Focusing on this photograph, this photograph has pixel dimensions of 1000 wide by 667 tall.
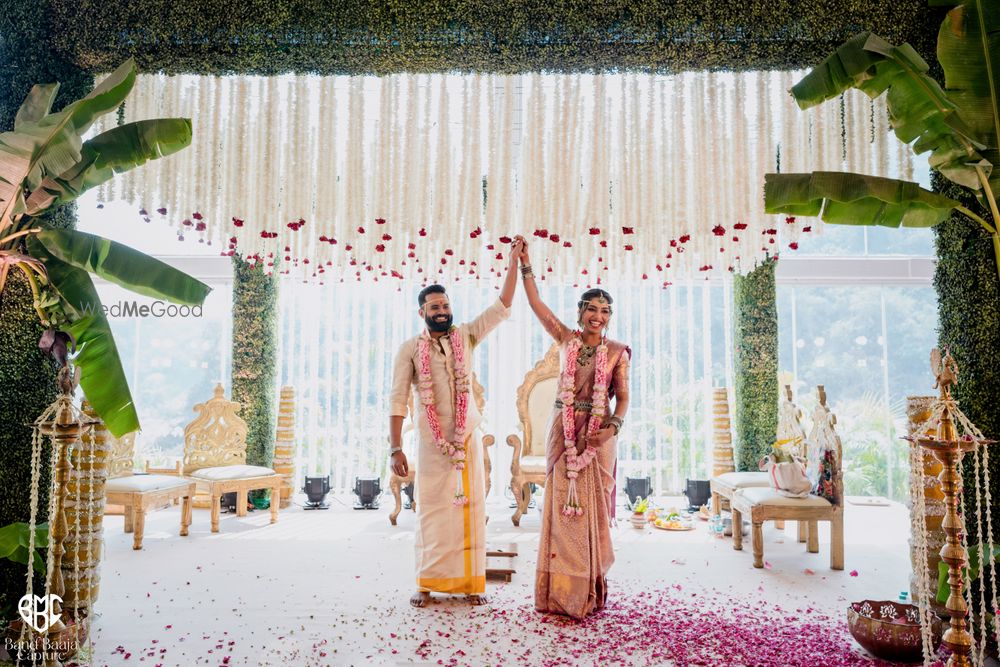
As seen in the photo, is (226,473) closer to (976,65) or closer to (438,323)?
(438,323)

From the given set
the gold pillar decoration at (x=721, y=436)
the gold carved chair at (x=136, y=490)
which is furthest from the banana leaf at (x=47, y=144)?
the gold pillar decoration at (x=721, y=436)

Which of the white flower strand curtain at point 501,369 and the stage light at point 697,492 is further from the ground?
the white flower strand curtain at point 501,369

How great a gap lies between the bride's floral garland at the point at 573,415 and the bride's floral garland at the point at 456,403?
570mm

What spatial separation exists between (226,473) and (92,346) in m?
2.80

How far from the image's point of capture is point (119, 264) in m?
3.30

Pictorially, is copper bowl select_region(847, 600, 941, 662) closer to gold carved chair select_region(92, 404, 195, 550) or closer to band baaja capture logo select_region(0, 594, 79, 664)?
band baaja capture logo select_region(0, 594, 79, 664)

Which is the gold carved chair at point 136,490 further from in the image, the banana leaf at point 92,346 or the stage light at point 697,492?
the stage light at point 697,492

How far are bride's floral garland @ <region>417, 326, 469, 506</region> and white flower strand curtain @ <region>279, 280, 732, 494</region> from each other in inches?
150

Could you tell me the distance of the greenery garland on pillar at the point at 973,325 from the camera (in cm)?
348

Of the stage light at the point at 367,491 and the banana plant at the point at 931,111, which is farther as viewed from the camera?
the stage light at the point at 367,491

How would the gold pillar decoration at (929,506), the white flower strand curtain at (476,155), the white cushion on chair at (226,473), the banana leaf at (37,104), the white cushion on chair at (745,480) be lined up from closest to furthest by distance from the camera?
the banana leaf at (37,104)
the gold pillar decoration at (929,506)
the white flower strand curtain at (476,155)
the white cushion on chair at (745,480)
the white cushion on chair at (226,473)

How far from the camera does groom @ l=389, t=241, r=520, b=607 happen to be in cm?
379

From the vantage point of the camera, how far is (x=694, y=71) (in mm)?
4375

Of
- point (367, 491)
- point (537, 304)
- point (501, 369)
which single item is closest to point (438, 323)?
point (537, 304)
